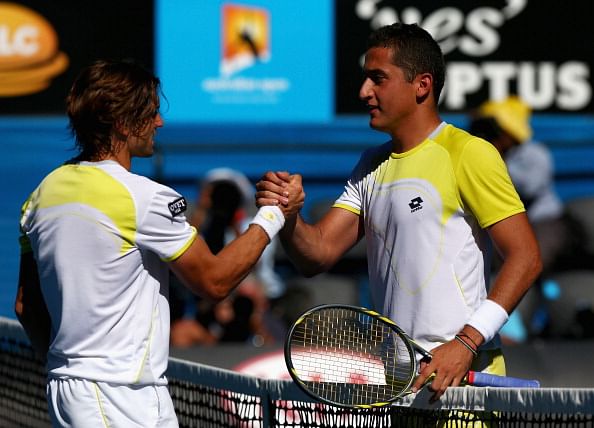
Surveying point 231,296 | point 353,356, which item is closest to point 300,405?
point 353,356

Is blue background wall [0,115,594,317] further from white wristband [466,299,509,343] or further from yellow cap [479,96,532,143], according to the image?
white wristband [466,299,509,343]

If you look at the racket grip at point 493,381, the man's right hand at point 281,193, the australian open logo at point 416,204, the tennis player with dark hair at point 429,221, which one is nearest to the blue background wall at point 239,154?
the man's right hand at point 281,193

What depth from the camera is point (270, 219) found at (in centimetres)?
413

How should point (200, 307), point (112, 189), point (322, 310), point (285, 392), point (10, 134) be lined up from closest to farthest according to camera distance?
point (112, 189)
point (322, 310)
point (285, 392)
point (200, 307)
point (10, 134)

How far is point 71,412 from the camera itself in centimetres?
364

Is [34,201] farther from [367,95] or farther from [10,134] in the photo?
[10,134]

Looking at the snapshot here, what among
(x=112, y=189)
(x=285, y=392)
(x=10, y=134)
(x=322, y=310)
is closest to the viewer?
(x=112, y=189)

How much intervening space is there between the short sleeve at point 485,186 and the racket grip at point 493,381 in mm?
466

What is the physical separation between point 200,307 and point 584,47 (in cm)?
400

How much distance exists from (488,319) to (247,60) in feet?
21.9

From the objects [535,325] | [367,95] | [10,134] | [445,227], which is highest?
[367,95]

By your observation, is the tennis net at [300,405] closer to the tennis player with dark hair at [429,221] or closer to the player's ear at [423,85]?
the tennis player with dark hair at [429,221]

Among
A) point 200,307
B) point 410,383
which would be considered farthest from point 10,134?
point 410,383

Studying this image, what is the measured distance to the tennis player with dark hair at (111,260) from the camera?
362 centimetres
